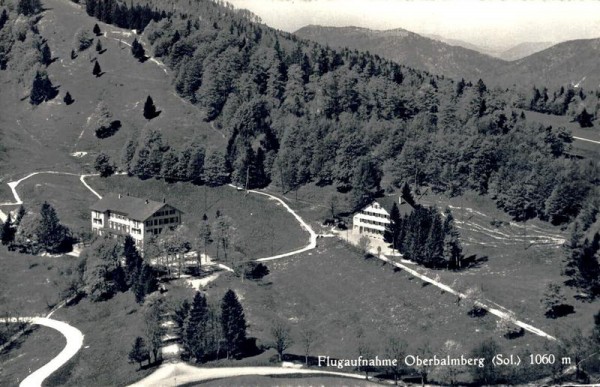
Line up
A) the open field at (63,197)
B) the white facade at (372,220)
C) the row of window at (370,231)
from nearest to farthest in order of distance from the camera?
the white facade at (372,220), the row of window at (370,231), the open field at (63,197)

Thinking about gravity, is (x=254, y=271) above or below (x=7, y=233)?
Answer: above

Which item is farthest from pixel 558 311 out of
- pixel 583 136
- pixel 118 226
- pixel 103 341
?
pixel 583 136

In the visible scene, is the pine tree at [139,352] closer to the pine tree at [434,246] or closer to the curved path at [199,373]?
the curved path at [199,373]

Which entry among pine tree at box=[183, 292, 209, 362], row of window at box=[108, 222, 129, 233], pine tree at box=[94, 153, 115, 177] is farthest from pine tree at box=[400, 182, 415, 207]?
pine tree at box=[94, 153, 115, 177]

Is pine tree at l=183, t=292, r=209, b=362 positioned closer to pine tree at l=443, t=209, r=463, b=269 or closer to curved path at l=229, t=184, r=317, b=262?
curved path at l=229, t=184, r=317, b=262

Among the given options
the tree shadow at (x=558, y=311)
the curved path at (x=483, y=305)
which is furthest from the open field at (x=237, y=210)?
the tree shadow at (x=558, y=311)

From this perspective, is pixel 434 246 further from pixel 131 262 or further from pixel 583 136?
pixel 583 136
